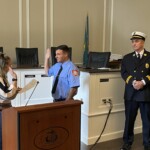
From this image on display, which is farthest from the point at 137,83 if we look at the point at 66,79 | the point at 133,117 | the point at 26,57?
the point at 26,57

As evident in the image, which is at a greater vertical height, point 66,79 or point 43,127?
point 66,79

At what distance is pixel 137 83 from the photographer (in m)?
3.09

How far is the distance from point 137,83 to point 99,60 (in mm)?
1703

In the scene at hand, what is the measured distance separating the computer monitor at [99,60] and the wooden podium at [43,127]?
2716mm

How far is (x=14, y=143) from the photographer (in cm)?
177

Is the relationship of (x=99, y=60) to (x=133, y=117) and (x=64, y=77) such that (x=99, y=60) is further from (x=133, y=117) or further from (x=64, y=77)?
(x=64, y=77)

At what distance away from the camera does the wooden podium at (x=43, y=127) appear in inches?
68.2

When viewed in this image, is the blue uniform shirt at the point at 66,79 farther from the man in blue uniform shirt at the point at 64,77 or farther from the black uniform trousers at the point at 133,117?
the black uniform trousers at the point at 133,117

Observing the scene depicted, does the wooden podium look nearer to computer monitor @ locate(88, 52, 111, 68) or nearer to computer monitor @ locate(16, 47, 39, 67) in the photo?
computer monitor @ locate(88, 52, 111, 68)

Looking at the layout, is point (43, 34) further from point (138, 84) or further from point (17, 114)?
point (17, 114)

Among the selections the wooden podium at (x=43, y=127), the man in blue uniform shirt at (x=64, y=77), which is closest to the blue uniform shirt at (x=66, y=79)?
the man in blue uniform shirt at (x=64, y=77)

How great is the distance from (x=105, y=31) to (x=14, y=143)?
565 cm

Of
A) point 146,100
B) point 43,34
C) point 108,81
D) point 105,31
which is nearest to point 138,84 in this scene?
point 146,100

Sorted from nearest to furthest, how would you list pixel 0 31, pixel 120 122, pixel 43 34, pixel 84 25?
pixel 120 122 < pixel 0 31 < pixel 43 34 < pixel 84 25
